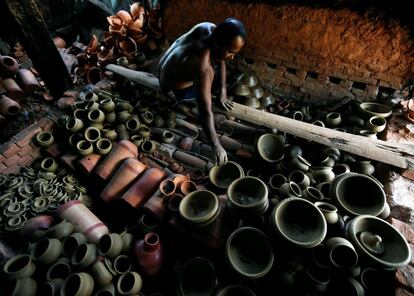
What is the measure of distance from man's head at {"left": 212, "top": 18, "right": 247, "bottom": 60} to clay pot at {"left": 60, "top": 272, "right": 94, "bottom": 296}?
2.47 meters

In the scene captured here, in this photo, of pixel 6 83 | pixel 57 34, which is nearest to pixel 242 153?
pixel 6 83

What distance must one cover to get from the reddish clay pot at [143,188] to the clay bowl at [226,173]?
628mm

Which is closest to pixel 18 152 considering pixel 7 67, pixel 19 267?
pixel 19 267

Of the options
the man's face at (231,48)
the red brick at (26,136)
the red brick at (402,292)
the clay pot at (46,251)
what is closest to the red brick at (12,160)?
the red brick at (26,136)

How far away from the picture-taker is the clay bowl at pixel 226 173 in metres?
3.15

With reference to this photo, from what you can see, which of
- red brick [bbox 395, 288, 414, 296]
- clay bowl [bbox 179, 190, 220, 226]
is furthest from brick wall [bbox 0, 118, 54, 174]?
red brick [bbox 395, 288, 414, 296]

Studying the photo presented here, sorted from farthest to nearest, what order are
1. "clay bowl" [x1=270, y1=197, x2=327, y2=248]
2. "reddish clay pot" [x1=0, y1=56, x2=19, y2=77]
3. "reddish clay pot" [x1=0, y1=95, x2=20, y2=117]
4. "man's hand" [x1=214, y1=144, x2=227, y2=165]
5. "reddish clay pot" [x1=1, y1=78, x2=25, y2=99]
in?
"reddish clay pot" [x1=0, y1=56, x2=19, y2=77] < "reddish clay pot" [x1=1, y1=78, x2=25, y2=99] < "reddish clay pot" [x1=0, y1=95, x2=20, y2=117] < "man's hand" [x1=214, y1=144, x2=227, y2=165] < "clay bowl" [x1=270, y1=197, x2=327, y2=248]

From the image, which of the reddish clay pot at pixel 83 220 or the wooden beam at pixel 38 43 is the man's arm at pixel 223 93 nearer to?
the reddish clay pot at pixel 83 220

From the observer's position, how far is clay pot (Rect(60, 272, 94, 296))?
2.29 meters

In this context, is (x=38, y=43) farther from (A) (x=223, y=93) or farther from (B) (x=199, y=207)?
(B) (x=199, y=207)

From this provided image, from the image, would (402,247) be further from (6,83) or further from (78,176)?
(6,83)

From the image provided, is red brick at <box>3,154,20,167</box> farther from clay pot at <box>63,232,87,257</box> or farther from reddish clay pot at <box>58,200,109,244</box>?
clay pot at <box>63,232,87,257</box>

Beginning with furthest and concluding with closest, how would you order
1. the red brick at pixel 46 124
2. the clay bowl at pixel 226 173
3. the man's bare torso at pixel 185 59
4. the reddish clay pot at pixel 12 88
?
the reddish clay pot at pixel 12 88 < the red brick at pixel 46 124 < the clay bowl at pixel 226 173 < the man's bare torso at pixel 185 59

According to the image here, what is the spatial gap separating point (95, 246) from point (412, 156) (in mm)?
3516
